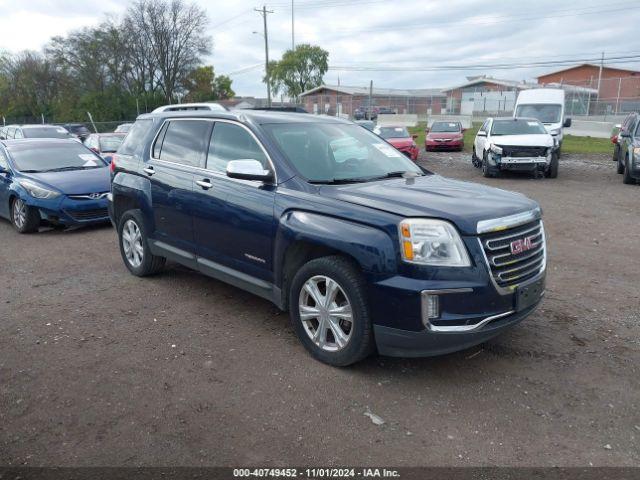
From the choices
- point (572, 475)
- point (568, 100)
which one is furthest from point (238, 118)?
point (568, 100)

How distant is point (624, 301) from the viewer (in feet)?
17.1

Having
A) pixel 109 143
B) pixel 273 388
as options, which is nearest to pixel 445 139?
pixel 109 143

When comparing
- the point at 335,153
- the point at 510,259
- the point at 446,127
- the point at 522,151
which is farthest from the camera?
the point at 446,127

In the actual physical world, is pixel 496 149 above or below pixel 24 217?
above

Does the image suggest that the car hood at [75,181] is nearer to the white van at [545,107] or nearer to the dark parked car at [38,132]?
the dark parked car at [38,132]

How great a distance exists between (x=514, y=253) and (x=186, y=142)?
3295 mm

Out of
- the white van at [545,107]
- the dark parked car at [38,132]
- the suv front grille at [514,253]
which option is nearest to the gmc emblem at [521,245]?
the suv front grille at [514,253]

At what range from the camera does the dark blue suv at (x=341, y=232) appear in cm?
342

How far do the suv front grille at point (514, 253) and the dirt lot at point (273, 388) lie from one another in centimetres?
72

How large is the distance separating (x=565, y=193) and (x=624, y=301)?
7919 mm

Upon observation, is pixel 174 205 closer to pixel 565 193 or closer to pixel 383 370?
pixel 383 370

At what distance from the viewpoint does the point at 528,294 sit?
3727 millimetres

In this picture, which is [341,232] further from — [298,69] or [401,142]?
[298,69]

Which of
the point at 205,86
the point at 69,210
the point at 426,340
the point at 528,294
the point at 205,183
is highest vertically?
the point at 205,86
